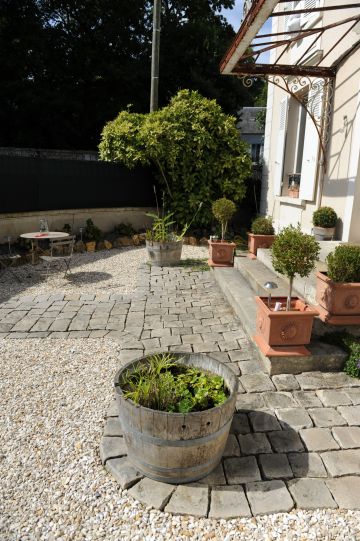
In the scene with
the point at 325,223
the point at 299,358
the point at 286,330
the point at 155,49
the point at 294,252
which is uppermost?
the point at 155,49

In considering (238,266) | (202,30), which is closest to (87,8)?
(202,30)

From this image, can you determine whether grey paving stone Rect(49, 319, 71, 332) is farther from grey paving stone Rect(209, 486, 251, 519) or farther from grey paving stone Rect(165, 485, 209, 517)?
grey paving stone Rect(209, 486, 251, 519)

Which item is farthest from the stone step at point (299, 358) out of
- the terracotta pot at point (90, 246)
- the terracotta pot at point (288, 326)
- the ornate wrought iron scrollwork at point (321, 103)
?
the terracotta pot at point (90, 246)

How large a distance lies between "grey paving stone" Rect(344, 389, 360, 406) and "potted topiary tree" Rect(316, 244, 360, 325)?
71cm

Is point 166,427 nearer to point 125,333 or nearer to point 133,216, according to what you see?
point 125,333

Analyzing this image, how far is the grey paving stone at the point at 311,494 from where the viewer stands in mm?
2203

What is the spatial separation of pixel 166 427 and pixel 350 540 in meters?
1.16

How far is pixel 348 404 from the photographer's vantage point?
315 centimetres

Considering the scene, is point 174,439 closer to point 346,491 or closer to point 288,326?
point 346,491

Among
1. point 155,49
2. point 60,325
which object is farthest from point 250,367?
point 155,49

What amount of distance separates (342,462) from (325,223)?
4.38 m

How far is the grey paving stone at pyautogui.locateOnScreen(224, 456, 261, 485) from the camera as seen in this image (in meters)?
2.40

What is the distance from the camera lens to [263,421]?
295cm

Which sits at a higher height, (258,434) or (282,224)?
(282,224)
